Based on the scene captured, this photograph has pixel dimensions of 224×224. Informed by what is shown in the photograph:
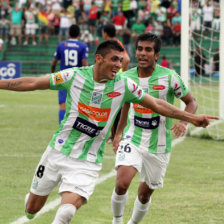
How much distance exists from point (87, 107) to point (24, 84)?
617 millimetres

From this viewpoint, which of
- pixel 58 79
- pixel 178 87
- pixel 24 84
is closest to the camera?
pixel 24 84

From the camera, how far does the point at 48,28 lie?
3344 cm

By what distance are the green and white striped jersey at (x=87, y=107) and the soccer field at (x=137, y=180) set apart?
162 cm

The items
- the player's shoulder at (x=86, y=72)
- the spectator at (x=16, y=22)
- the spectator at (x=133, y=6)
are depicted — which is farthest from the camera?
the spectator at (x=133, y=6)

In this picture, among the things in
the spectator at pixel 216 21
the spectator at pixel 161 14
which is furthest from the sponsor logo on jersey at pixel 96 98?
the spectator at pixel 161 14

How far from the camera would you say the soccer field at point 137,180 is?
7699 millimetres

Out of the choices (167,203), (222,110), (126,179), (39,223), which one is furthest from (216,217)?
(222,110)

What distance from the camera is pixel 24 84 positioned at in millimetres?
5805

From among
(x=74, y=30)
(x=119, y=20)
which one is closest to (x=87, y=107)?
(x=74, y=30)

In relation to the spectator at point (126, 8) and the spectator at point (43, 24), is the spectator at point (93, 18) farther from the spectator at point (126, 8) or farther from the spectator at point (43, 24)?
the spectator at point (43, 24)

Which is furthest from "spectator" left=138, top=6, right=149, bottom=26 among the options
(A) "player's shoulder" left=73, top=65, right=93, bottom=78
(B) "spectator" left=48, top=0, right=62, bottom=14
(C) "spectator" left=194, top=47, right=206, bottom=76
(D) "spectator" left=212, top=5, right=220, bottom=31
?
(A) "player's shoulder" left=73, top=65, right=93, bottom=78

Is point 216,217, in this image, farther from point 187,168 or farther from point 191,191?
point 187,168

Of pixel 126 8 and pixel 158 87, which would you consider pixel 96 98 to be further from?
pixel 126 8

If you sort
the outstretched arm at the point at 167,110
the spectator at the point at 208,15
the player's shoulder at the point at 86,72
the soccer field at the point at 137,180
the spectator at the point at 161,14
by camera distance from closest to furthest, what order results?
1. the outstretched arm at the point at 167,110
2. the player's shoulder at the point at 86,72
3. the soccer field at the point at 137,180
4. the spectator at the point at 208,15
5. the spectator at the point at 161,14
